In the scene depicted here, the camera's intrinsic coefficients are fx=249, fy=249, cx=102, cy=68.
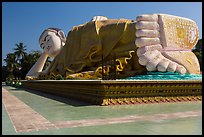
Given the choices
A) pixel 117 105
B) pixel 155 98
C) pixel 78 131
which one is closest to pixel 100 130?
pixel 78 131

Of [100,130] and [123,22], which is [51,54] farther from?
[100,130]

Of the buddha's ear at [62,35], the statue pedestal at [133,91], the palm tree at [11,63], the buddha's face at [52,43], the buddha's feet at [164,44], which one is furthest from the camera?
the palm tree at [11,63]

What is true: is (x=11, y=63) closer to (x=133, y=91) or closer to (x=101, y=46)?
(x=101, y=46)

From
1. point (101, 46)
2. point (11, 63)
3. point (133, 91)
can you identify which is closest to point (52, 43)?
point (101, 46)

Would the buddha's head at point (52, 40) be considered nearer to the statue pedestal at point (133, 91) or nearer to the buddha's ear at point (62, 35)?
the buddha's ear at point (62, 35)

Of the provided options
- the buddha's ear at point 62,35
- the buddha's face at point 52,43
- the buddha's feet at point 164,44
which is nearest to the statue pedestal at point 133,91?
the buddha's feet at point 164,44

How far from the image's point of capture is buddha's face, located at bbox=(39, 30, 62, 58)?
911 inches

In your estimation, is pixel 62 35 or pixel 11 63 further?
pixel 11 63

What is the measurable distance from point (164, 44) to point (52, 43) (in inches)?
543

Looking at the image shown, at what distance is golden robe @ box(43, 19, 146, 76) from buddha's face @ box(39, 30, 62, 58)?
5017 mm

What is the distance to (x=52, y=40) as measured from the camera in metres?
23.1

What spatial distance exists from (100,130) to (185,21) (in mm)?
10407

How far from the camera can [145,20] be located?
11367 millimetres

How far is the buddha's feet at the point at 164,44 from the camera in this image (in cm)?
1108
